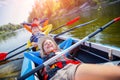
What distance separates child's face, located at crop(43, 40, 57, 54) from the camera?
3.90 metres

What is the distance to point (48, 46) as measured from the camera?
3.93 m

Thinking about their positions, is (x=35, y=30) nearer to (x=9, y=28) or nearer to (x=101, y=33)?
(x=101, y=33)

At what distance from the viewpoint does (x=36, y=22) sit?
8.53 metres

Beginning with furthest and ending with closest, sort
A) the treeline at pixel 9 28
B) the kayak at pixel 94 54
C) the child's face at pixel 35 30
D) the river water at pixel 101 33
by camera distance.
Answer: the treeline at pixel 9 28
the river water at pixel 101 33
the child's face at pixel 35 30
the kayak at pixel 94 54

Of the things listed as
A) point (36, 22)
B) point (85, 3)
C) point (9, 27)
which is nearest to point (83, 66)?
point (36, 22)

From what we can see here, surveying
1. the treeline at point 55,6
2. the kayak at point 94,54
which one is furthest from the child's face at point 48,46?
the treeline at point 55,6

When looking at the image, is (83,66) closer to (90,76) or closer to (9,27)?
(90,76)

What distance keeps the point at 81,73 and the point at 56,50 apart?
2.61m

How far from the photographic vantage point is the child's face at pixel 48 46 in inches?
153

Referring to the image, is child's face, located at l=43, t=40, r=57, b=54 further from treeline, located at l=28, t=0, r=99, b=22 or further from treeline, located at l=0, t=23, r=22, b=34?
treeline, located at l=0, t=23, r=22, b=34

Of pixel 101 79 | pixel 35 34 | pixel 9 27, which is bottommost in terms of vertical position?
pixel 9 27

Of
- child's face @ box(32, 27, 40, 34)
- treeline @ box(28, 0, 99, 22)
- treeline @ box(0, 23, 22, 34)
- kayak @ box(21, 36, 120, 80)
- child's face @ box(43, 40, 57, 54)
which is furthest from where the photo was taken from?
treeline @ box(0, 23, 22, 34)

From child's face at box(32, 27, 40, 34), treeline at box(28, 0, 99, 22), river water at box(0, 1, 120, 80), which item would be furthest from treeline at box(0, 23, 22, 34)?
child's face at box(32, 27, 40, 34)

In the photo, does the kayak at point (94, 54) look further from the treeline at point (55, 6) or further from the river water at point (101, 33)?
the treeline at point (55, 6)
